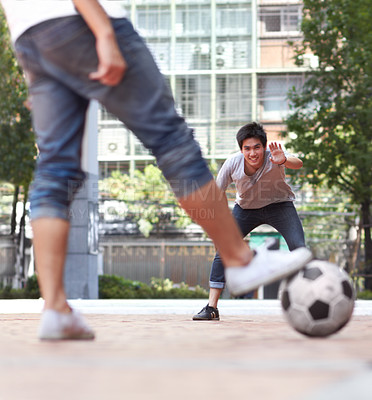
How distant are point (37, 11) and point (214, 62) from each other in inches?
1347

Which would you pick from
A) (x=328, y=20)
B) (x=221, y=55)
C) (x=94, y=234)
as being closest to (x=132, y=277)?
(x=94, y=234)

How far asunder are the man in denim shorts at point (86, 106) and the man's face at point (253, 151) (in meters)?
2.44

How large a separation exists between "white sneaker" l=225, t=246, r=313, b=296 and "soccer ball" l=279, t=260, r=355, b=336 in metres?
0.17

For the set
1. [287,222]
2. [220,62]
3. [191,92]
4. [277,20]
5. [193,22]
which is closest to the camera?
[287,222]

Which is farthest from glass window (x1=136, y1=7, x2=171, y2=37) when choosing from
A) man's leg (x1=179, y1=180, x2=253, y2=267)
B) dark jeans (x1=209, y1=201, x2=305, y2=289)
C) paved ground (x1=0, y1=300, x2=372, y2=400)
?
paved ground (x1=0, y1=300, x2=372, y2=400)

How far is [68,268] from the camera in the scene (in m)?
14.7

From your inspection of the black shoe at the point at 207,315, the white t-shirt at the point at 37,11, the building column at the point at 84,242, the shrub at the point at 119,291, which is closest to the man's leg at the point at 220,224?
the white t-shirt at the point at 37,11

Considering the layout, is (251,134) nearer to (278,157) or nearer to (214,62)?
(278,157)

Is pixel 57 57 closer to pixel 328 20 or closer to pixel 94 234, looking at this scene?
pixel 94 234

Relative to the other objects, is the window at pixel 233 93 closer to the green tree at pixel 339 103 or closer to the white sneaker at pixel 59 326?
the green tree at pixel 339 103

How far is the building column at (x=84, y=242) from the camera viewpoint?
47.9ft

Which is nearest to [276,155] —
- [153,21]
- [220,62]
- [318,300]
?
[318,300]

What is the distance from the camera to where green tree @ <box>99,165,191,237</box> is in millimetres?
20062

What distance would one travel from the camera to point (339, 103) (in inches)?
628
